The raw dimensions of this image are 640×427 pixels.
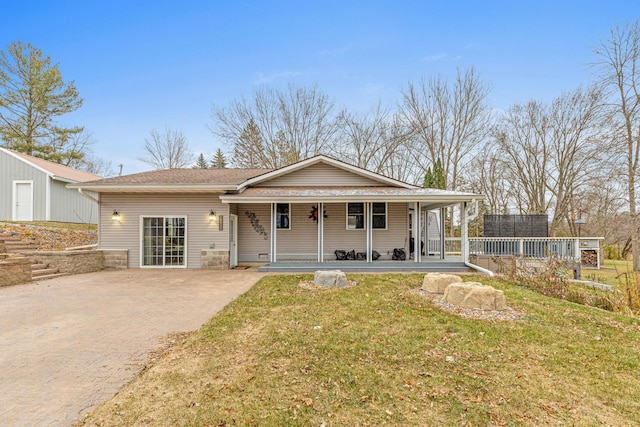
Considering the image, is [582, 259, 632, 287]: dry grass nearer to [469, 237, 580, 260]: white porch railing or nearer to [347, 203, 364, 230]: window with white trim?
[469, 237, 580, 260]: white porch railing

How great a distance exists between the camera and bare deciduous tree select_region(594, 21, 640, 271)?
49.3ft

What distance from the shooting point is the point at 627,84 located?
50.4ft

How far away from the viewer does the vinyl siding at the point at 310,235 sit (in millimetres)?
12422

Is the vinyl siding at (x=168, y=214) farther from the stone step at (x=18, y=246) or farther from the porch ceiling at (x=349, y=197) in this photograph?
the stone step at (x=18, y=246)

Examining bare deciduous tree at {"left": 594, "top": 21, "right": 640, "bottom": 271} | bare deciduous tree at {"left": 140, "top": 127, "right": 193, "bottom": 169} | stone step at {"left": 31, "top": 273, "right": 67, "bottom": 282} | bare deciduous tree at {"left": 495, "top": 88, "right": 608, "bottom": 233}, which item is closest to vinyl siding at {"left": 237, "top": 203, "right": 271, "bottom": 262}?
stone step at {"left": 31, "top": 273, "right": 67, "bottom": 282}

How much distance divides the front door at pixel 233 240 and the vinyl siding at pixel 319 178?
1859 millimetres

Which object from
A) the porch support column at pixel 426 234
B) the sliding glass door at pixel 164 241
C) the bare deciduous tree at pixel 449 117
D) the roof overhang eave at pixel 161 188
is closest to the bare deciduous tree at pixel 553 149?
the bare deciduous tree at pixel 449 117

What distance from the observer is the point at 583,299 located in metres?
6.62

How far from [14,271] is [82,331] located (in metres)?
6.00

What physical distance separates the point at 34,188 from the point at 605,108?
101ft

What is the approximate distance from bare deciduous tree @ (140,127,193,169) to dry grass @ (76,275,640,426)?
25.6 metres

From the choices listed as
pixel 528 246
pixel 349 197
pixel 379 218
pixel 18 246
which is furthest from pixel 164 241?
pixel 528 246

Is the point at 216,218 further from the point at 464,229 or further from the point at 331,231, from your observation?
the point at 464,229

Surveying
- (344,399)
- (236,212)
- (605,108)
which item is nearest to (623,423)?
(344,399)
